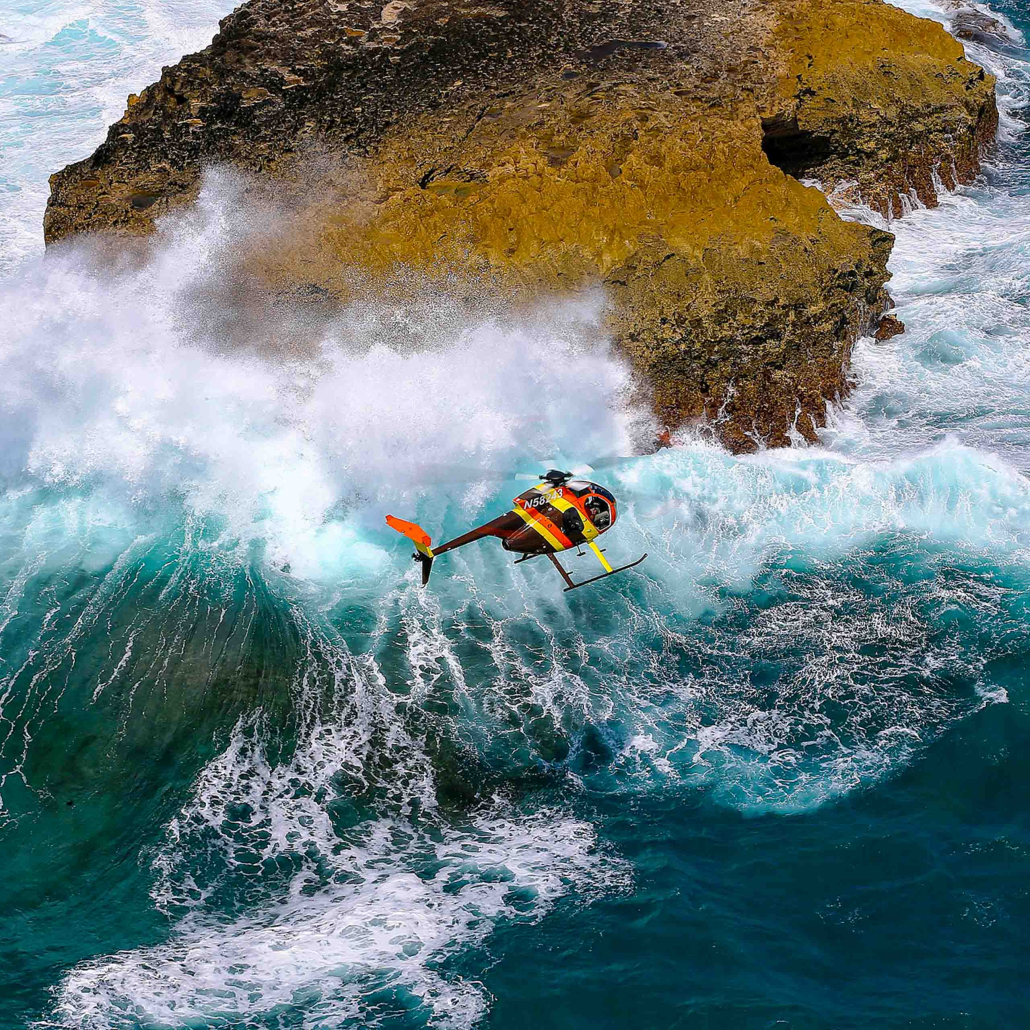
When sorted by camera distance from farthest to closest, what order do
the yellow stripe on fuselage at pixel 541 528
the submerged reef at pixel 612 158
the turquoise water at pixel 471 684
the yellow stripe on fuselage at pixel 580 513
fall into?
the submerged reef at pixel 612 158 < the yellow stripe on fuselage at pixel 541 528 < the yellow stripe on fuselage at pixel 580 513 < the turquoise water at pixel 471 684

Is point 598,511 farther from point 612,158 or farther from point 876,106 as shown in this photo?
point 876,106

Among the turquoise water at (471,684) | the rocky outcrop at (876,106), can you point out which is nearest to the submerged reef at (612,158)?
the rocky outcrop at (876,106)

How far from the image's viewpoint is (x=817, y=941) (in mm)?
16594

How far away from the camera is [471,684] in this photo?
70.2 ft

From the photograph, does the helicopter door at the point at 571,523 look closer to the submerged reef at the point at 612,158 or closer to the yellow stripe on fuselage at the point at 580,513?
the yellow stripe on fuselage at the point at 580,513

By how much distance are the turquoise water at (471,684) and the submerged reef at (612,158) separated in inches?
58.5

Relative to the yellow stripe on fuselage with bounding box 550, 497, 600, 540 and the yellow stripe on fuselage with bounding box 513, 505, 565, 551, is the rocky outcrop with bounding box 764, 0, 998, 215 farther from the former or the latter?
the yellow stripe on fuselage with bounding box 513, 505, 565, 551

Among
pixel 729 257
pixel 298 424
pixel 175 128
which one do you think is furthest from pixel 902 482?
pixel 175 128

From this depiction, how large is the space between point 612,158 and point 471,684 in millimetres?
15422

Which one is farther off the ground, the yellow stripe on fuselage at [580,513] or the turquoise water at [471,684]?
the yellow stripe on fuselage at [580,513]

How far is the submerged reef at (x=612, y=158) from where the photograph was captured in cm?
2677

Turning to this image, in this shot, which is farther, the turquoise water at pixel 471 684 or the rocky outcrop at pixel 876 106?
the rocky outcrop at pixel 876 106

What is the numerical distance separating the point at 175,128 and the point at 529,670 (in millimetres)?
20844

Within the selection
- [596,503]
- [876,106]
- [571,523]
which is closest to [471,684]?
[571,523]
